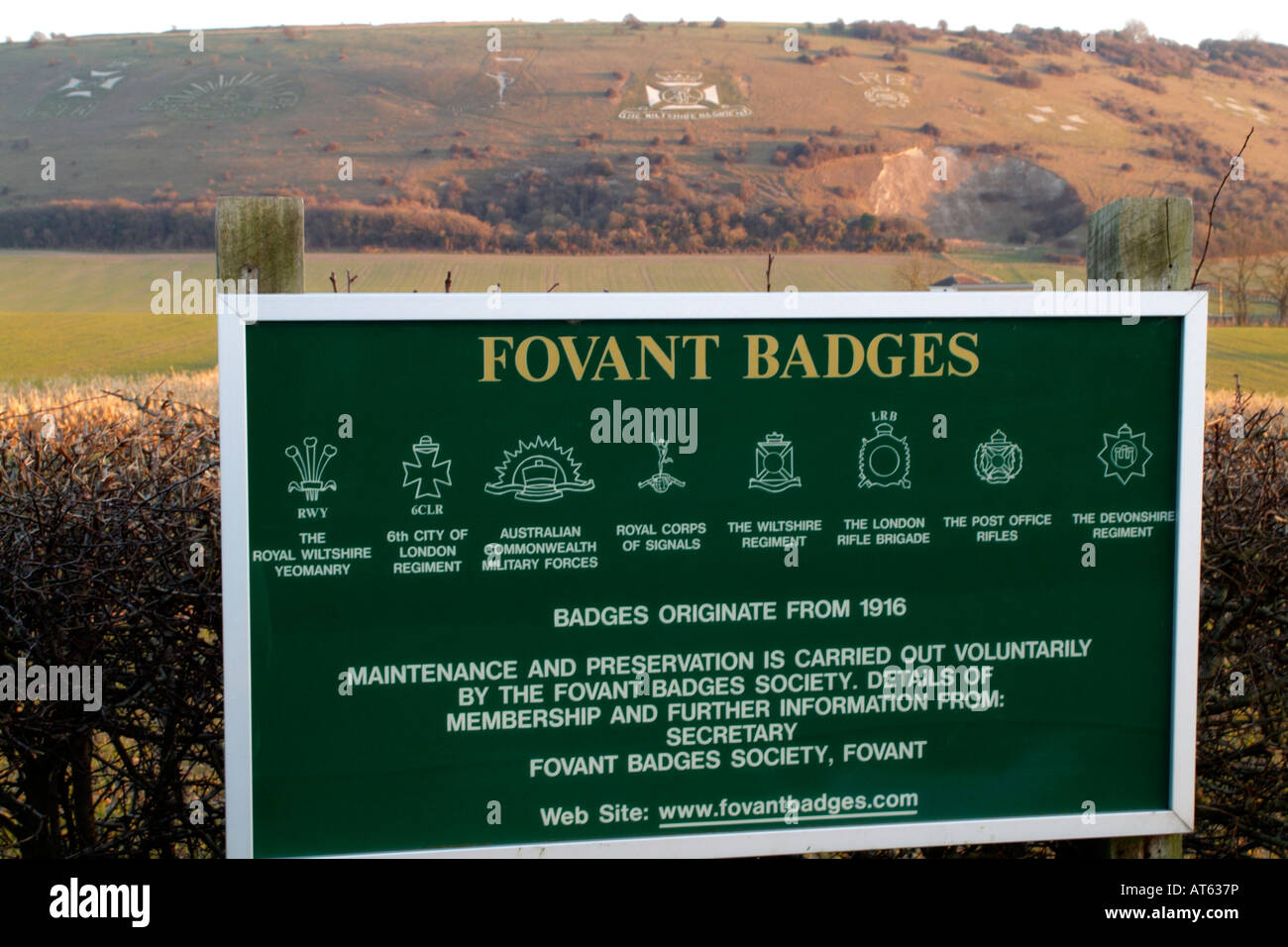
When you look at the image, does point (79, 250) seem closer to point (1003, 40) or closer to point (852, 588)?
point (852, 588)

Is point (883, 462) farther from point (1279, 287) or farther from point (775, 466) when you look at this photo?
point (1279, 287)

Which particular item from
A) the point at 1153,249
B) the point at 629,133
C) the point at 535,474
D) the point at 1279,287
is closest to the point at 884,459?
the point at 535,474

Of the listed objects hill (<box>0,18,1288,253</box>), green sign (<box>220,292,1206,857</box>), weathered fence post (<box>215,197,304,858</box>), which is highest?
hill (<box>0,18,1288,253</box>)

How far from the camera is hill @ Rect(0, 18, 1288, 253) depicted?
3866 inches

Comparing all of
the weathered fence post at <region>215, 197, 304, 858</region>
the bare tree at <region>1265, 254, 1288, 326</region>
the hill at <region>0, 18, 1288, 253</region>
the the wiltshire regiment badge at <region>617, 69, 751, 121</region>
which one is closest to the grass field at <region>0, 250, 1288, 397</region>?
the bare tree at <region>1265, 254, 1288, 326</region>

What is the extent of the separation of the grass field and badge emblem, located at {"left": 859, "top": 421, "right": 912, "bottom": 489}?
129 ft

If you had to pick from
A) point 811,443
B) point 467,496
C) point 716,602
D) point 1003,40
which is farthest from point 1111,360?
point 1003,40

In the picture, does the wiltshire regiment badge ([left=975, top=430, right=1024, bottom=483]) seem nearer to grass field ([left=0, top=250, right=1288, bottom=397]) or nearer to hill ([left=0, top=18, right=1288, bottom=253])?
grass field ([left=0, top=250, right=1288, bottom=397])

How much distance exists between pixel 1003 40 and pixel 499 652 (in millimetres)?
177793

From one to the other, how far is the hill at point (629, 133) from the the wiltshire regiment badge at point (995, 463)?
88617mm

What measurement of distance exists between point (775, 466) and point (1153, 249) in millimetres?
1336

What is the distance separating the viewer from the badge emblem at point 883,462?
295 cm

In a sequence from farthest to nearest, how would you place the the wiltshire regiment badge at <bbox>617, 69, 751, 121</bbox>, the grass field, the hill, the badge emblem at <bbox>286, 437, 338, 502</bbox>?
1. the the wiltshire regiment badge at <bbox>617, 69, 751, 121</bbox>
2. the hill
3. the grass field
4. the badge emblem at <bbox>286, 437, 338, 502</bbox>

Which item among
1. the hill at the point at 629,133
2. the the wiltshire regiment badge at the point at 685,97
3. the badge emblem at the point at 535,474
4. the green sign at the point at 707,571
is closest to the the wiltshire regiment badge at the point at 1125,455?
the green sign at the point at 707,571
